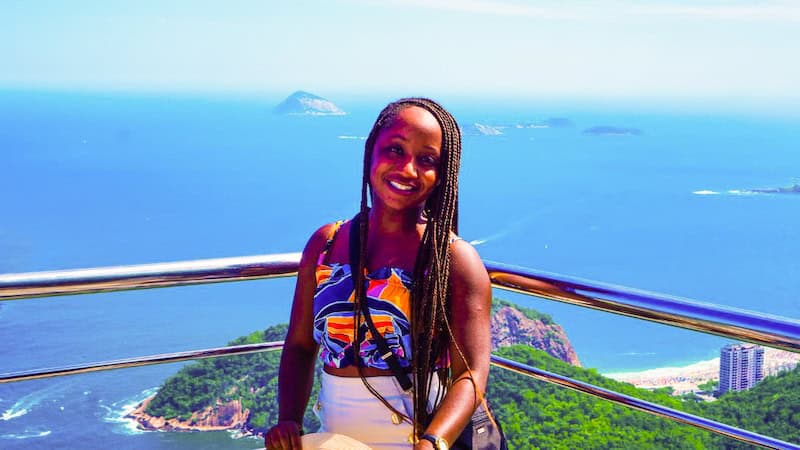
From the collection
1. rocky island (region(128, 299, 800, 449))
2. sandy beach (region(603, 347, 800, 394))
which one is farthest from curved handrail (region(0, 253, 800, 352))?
sandy beach (region(603, 347, 800, 394))

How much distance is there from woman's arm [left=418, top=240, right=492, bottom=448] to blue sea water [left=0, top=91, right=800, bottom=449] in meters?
0.82

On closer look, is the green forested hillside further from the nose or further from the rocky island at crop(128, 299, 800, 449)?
the nose

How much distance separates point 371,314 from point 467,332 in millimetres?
214

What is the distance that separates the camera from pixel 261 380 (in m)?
3.36

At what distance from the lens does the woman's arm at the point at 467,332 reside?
1.74 meters

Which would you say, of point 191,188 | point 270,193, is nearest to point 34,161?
point 191,188

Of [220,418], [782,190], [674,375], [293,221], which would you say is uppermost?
[220,418]

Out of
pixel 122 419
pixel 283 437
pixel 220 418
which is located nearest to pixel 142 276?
pixel 283 437

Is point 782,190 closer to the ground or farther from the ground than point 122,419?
closer to the ground

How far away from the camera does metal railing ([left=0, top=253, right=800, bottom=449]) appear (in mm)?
1766

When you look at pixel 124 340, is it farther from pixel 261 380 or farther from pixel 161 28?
pixel 161 28

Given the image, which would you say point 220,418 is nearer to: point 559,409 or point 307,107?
point 559,409

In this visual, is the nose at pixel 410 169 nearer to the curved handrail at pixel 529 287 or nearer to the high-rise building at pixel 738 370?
the curved handrail at pixel 529 287

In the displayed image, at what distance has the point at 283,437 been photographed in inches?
72.1
